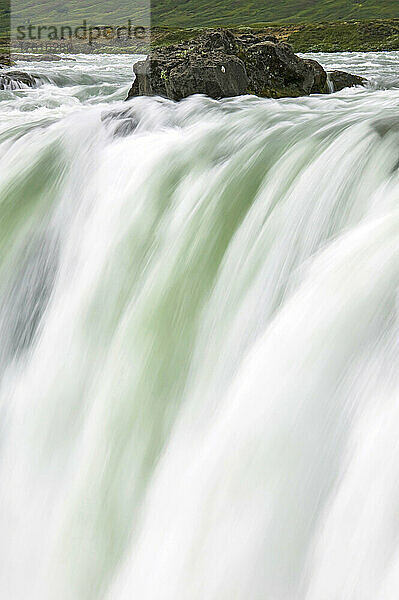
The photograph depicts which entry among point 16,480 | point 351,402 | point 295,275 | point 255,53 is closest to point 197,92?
point 255,53

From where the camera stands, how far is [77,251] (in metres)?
4.71

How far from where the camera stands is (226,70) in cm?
811

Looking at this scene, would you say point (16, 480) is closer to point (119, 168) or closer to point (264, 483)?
point (264, 483)

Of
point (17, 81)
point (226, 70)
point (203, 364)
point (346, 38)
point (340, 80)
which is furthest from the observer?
point (346, 38)

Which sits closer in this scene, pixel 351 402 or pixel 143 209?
pixel 351 402

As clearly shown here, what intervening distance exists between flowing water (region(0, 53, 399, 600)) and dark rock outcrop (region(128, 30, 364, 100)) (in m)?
2.27

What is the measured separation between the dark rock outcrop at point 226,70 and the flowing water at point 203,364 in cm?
227

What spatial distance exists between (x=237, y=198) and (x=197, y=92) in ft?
12.0

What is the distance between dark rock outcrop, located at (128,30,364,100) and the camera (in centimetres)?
786

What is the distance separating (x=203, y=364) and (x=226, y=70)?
18.2 feet

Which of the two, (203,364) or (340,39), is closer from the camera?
(203,364)

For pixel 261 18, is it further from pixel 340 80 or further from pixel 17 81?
pixel 340 80

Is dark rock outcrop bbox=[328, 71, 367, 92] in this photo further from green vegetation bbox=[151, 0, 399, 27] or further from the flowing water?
green vegetation bbox=[151, 0, 399, 27]

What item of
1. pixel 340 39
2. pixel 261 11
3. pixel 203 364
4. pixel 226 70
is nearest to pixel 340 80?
pixel 226 70
